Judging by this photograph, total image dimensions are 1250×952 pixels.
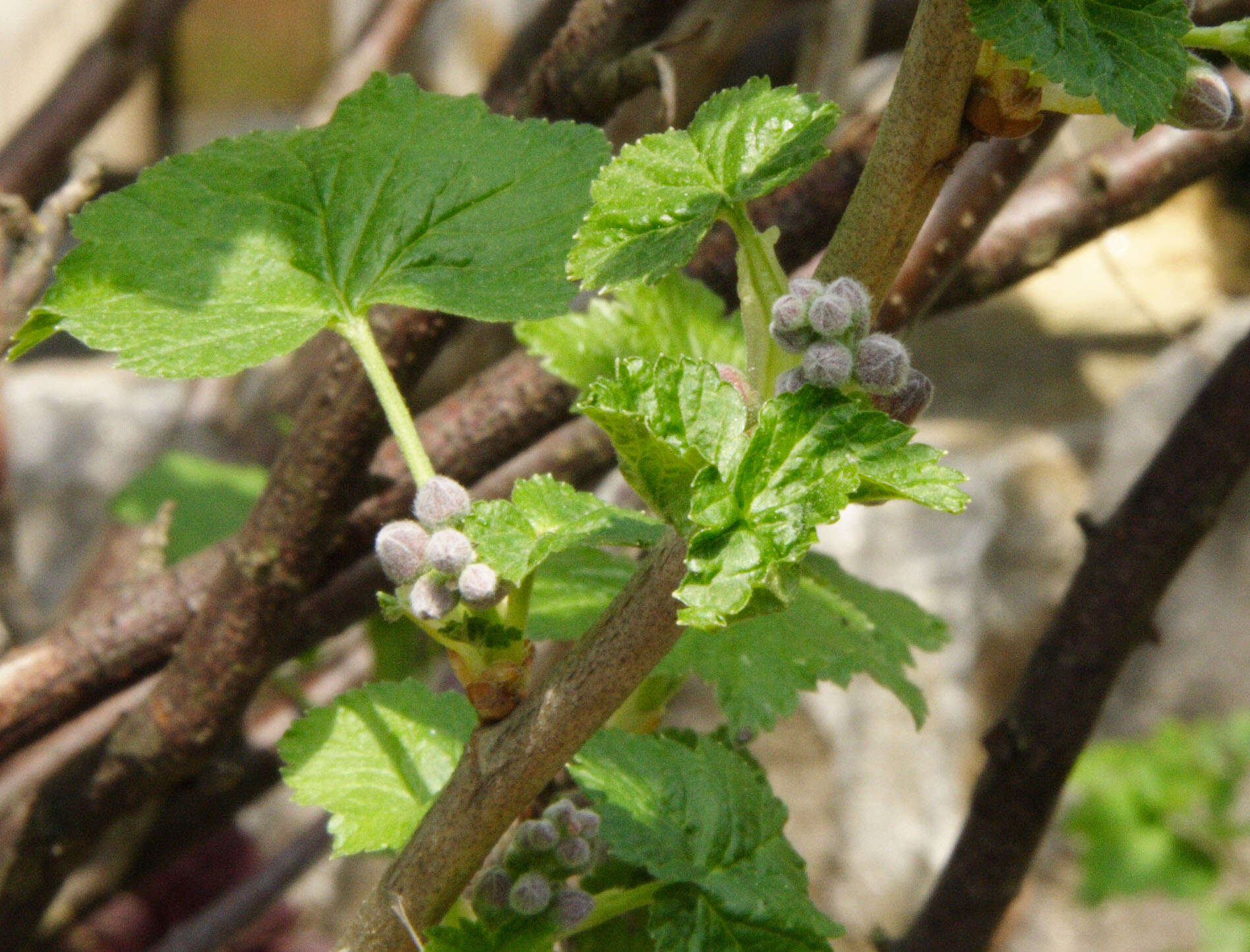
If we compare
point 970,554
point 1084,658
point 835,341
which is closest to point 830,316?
point 835,341

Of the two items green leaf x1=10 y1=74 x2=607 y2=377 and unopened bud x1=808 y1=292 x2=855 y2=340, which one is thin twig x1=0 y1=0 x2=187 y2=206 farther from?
unopened bud x1=808 y1=292 x2=855 y2=340

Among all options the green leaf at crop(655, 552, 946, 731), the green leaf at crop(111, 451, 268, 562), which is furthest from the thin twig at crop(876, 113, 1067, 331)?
the green leaf at crop(111, 451, 268, 562)

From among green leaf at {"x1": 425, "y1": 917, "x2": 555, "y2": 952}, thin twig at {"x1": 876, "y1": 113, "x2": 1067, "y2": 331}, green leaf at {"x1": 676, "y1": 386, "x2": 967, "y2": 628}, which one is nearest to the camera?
green leaf at {"x1": 676, "y1": 386, "x2": 967, "y2": 628}

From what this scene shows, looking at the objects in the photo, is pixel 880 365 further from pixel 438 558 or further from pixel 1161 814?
pixel 1161 814

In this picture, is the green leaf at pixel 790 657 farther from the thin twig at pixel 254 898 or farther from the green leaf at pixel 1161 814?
the green leaf at pixel 1161 814

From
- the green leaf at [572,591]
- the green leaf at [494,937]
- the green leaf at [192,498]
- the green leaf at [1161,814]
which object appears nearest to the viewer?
the green leaf at [494,937]

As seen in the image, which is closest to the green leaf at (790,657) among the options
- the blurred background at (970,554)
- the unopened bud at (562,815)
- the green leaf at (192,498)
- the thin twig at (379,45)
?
the unopened bud at (562,815)

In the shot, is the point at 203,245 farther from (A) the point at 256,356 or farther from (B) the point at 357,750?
(B) the point at 357,750
